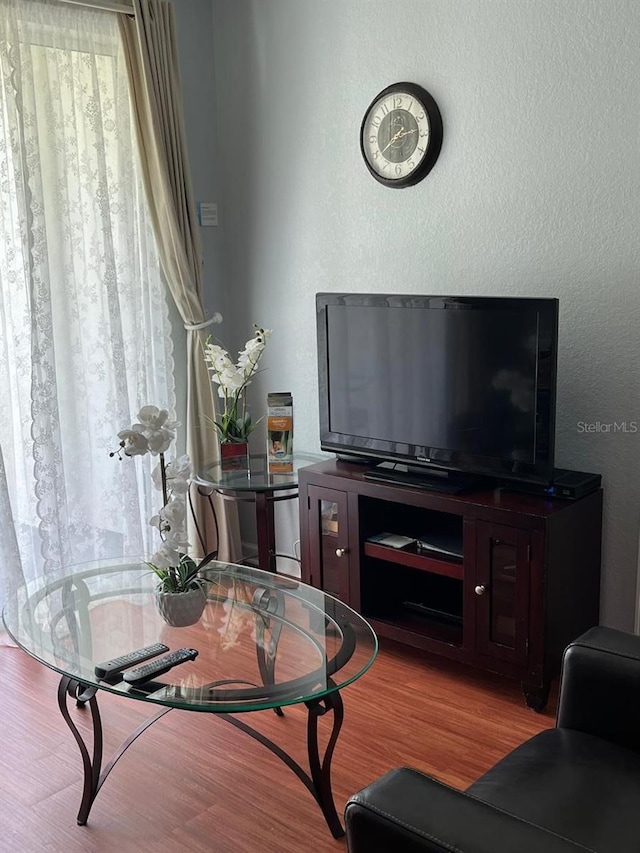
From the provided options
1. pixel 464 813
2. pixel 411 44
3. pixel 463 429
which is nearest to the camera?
pixel 464 813

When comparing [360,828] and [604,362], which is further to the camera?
[604,362]

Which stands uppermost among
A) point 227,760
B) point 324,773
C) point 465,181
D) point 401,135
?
point 401,135

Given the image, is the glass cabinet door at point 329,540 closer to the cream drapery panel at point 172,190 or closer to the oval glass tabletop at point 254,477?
the oval glass tabletop at point 254,477

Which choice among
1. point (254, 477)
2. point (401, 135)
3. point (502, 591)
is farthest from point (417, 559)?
point (401, 135)

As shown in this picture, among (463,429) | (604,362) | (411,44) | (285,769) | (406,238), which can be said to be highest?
(411,44)

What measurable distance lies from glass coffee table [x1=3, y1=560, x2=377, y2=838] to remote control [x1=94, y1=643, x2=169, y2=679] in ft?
0.07

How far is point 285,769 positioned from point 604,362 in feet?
5.48

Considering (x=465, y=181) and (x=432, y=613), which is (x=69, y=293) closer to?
(x=465, y=181)

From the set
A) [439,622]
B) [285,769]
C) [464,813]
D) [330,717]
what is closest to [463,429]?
[439,622]

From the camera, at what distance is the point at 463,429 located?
319cm

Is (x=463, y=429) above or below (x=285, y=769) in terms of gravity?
above

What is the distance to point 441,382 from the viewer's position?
321 cm

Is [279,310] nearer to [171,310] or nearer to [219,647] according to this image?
[171,310]

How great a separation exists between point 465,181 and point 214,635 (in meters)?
1.90
